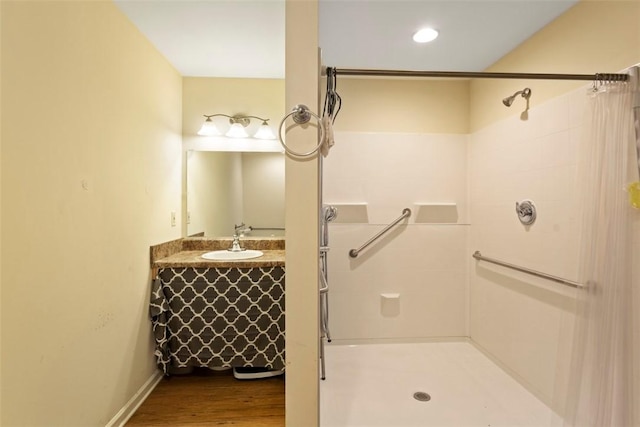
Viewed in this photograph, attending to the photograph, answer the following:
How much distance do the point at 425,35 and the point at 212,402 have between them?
274 cm

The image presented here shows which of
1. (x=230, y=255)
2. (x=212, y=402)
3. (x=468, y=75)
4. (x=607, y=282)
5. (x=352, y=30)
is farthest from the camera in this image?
(x=230, y=255)

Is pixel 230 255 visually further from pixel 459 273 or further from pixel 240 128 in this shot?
pixel 459 273

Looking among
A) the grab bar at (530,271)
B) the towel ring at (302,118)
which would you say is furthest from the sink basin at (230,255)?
the grab bar at (530,271)

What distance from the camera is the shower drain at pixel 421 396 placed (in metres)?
1.86

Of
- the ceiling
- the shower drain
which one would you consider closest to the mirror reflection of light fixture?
the ceiling

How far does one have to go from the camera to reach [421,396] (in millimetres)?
1892

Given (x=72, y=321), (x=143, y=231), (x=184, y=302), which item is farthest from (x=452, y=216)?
(x=72, y=321)

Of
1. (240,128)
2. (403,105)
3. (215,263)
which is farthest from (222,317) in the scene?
(403,105)

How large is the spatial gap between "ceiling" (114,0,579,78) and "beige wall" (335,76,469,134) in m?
0.19

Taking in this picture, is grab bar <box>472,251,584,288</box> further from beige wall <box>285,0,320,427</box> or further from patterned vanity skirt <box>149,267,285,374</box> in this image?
patterned vanity skirt <box>149,267,285,374</box>

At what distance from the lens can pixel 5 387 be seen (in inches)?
41.9

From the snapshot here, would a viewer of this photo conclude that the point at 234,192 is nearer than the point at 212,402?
No

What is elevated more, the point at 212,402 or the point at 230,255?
the point at 230,255

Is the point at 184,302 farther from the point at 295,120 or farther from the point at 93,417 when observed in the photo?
the point at 295,120
